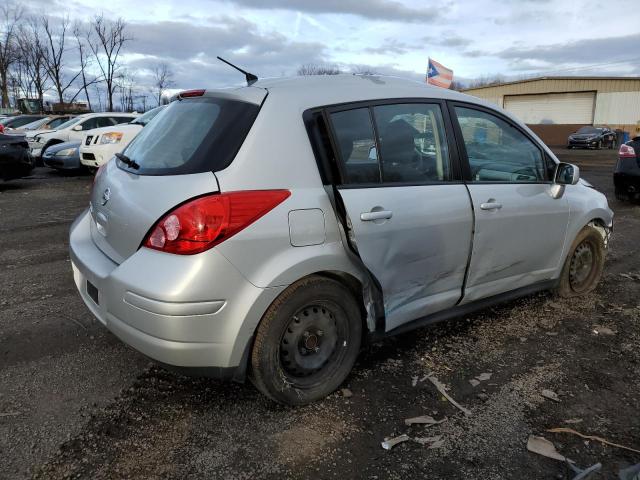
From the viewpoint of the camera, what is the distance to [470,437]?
8.59ft

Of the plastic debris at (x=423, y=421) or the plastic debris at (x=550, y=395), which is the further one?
the plastic debris at (x=550, y=395)

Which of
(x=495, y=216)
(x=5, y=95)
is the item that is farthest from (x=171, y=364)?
(x=5, y=95)

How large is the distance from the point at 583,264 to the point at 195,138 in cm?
352

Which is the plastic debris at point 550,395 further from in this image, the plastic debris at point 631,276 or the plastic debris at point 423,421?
the plastic debris at point 631,276

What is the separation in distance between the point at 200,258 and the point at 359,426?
121 cm

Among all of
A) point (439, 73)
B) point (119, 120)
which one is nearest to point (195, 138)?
point (439, 73)

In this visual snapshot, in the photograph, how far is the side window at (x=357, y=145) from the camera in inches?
112

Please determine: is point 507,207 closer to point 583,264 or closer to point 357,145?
point 357,145

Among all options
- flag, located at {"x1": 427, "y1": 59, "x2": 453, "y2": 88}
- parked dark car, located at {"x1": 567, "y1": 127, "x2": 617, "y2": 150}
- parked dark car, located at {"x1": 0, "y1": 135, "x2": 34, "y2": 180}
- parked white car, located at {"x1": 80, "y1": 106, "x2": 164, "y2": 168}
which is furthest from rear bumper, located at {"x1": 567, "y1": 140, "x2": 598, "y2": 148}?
parked dark car, located at {"x1": 0, "y1": 135, "x2": 34, "y2": 180}

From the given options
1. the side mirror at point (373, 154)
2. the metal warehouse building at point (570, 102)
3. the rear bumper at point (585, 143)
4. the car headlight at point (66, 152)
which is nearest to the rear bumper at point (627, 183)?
the side mirror at point (373, 154)

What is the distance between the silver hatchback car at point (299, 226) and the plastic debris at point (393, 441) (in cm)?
47

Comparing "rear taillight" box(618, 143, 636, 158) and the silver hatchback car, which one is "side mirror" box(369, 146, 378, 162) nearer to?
the silver hatchback car

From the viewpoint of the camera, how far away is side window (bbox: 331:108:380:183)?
284 centimetres

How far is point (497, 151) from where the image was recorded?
3.69 m
